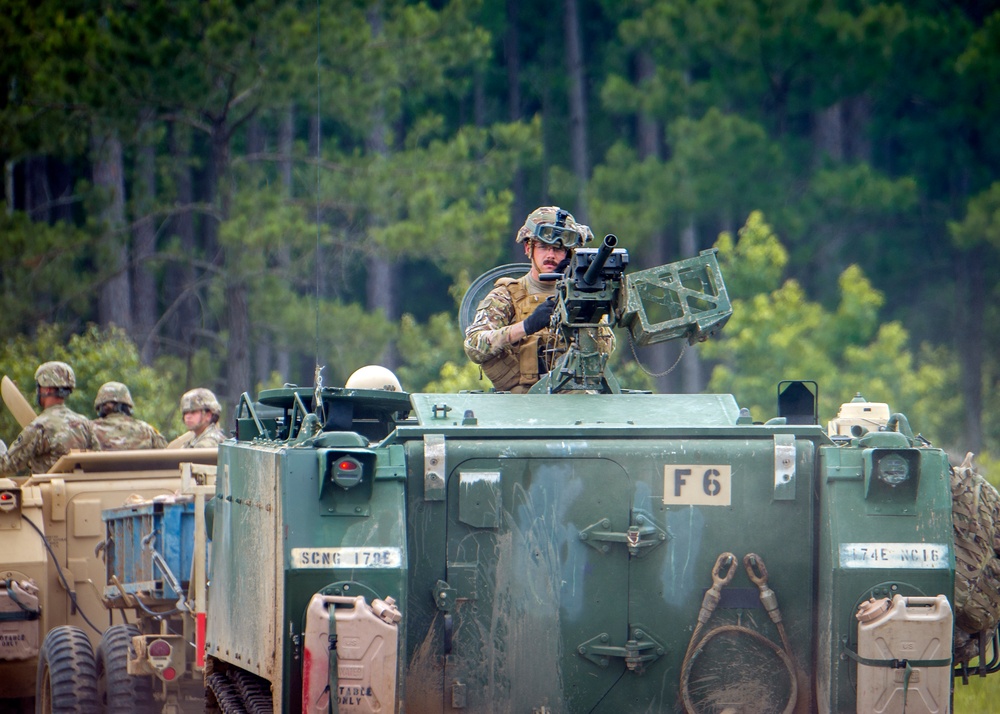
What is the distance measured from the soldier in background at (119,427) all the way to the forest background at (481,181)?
888cm

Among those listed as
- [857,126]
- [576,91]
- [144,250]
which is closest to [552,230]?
[144,250]

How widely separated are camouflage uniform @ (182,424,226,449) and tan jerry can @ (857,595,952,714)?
696 cm

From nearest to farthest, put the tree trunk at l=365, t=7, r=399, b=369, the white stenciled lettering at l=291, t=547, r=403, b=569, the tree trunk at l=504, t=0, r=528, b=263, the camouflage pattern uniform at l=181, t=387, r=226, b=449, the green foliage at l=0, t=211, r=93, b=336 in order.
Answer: the white stenciled lettering at l=291, t=547, r=403, b=569, the camouflage pattern uniform at l=181, t=387, r=226, b=449, the green foliage at l=0, t=211, r=93, b=336, the tree trunk at l=365, t=7, r=399, b=369, the tree trunk at l=504, t=0, r=528, b=263

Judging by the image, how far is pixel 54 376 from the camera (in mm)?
13047

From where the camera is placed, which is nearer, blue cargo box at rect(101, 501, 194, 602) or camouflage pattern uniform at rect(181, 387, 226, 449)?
blue cargo box at rect(101, 501, 194, 602)

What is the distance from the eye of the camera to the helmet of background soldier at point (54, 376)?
513 inches

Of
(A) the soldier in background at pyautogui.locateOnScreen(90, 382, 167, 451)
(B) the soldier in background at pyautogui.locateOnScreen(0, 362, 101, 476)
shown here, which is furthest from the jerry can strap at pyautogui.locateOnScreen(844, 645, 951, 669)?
(B) the soldier in background at pyautogui.locateOnScreen(0, 362, 101, 476)

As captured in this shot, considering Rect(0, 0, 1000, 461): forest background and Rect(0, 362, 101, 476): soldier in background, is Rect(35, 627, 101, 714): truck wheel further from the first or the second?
Rect(0, 0, 1000, 461): forest background

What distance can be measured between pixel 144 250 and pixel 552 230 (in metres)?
22.0

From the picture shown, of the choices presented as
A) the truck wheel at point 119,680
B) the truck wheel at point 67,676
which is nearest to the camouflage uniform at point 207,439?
the truck wheel at point 119,680

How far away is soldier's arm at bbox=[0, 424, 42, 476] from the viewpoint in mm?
12742

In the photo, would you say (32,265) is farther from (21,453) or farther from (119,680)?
(119,680)

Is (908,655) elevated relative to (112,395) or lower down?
lower down

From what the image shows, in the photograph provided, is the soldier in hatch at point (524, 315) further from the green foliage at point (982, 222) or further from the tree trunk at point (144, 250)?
the green foliage at point (982, 222)
